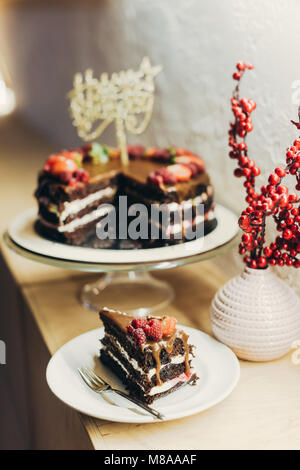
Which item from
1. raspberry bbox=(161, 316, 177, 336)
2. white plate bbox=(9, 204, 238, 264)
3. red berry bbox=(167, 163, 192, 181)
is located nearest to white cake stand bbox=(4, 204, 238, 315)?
white plate bbox=(9, 204, 238, 264)

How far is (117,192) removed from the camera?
174 cm

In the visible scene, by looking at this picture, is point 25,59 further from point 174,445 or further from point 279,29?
point 174,445

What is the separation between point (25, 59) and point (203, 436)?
11.3 ft

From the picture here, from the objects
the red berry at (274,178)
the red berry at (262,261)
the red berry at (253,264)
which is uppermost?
the red berry at (274,178)

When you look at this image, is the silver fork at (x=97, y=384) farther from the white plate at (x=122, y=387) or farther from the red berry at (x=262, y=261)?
the red berry at (x=262, y=261)

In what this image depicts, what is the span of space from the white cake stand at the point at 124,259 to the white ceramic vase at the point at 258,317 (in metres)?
0.17

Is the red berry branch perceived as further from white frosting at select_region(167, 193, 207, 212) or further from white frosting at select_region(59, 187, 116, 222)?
white frosting at select_region(59, 187, 116, 222)

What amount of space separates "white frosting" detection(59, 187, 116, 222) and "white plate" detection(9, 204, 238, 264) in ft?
0.32

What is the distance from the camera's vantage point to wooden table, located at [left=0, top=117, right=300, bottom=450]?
1.01 meters

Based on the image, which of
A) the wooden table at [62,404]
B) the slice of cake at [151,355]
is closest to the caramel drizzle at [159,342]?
the slice of cake at [151,355]

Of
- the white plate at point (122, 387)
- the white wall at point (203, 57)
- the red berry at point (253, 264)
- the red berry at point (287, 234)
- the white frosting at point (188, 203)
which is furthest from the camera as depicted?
the white frosting at point (188, 203)

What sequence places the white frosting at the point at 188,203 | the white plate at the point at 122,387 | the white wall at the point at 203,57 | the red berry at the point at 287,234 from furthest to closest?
the white frosting at the point at 188,203 < the white wall at the point at 203,57 < the red berry at the point at 287,234 < the white plate at the point at 122,387

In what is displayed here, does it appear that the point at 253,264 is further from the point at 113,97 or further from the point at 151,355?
the point at 113,97

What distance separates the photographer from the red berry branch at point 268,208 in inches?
42.0
